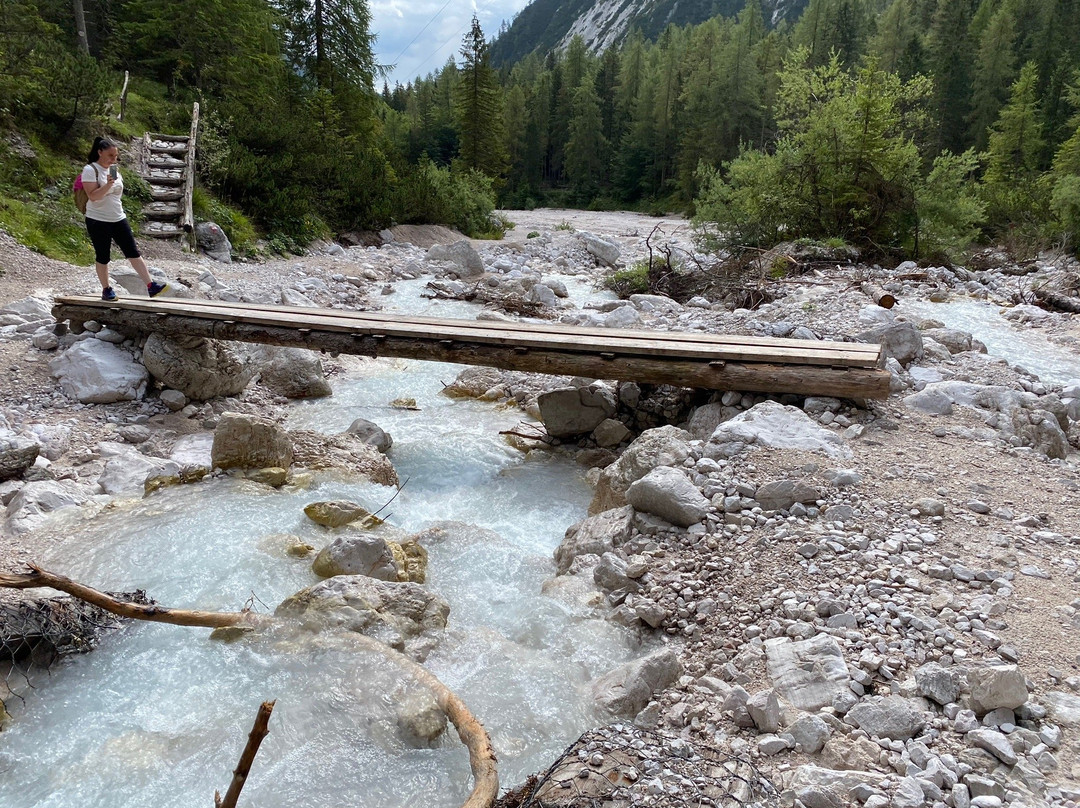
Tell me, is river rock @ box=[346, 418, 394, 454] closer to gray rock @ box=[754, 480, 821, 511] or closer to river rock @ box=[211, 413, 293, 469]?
river rock @ box=[211, 413, 293, 469]

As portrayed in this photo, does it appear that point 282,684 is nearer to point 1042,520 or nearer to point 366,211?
point 1042,520

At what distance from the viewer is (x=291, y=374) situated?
8898 millimetres

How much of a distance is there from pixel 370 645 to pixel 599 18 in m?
177

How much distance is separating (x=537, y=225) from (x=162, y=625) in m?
28.8

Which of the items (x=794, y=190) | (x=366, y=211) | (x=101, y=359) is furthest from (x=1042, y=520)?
(x=366, y=211)

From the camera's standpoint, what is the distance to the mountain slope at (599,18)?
134125mm

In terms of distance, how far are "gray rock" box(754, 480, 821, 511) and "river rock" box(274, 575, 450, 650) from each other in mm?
2273

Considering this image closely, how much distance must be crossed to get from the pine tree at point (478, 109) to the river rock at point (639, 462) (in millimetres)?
33545

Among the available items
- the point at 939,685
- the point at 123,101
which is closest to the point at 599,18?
the point at 123,101

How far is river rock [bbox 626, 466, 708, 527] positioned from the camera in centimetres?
469

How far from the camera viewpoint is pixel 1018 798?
92.8 inches

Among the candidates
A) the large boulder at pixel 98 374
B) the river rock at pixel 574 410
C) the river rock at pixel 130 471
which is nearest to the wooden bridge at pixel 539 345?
the large boulder at pixel 98 374

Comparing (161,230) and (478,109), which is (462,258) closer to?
(161,230)

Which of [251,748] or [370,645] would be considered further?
[370,645]
